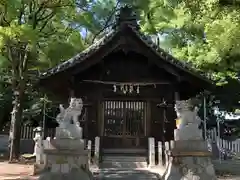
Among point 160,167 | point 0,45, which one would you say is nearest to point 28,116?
point 0,45

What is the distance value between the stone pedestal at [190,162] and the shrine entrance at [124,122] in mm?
4971

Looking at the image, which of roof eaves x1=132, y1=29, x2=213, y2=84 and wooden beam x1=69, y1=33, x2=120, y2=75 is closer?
roof eaves x1=132, y1=29, x2=213, y2=84

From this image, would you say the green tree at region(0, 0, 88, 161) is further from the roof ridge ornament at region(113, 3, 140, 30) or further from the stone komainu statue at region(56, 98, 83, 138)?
the stone komainu statue at region(56, 98, 83, 138)

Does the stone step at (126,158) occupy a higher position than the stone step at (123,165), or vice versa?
the stone step at (126,158)

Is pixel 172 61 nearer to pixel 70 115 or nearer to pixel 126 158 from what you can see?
pixel 126 158

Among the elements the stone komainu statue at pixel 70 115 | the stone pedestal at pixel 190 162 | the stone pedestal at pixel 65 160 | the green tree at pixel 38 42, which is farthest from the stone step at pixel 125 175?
the green tree at pixel 38 42

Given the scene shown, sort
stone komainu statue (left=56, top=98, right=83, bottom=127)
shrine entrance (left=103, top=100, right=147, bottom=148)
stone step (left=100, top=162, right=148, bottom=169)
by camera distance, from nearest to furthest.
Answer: stone komainu statue (left=56, top=98, right=83, bottom=127), stone step (left=100, top=162, right=148, bottom=169), shrine entrance (left=103, top=100, right=147, bottom=148)

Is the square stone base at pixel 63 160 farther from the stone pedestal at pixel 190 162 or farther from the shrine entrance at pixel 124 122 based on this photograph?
the shrine entrance at pixel 124 122

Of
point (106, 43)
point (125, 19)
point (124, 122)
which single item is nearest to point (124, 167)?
point (124, 122)

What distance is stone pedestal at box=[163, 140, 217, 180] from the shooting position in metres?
9.79

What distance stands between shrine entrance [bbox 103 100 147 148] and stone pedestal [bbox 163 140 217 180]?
497 cm

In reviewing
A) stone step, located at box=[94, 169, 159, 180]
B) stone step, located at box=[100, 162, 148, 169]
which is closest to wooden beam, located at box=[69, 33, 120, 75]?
stone step, located at box=[100, 162, 148, 169]

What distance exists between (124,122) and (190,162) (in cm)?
567

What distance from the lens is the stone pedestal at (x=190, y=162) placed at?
979cm
